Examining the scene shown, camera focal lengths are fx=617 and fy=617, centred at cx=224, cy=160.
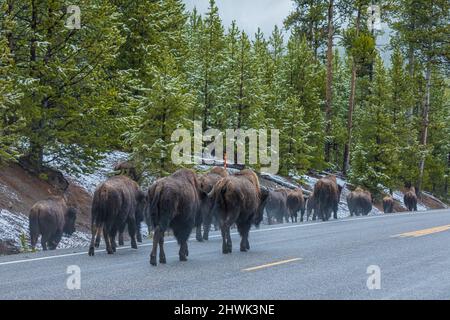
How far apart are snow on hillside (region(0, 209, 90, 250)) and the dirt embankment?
534 millimetres

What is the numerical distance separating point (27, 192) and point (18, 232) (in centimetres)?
382

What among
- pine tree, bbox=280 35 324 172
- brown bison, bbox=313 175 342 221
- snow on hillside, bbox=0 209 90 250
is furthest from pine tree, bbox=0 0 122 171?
pine tree, bbox=280 35 324 172

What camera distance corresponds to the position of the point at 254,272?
9.05 meters

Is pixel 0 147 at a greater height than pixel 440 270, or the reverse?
pixel 0 147

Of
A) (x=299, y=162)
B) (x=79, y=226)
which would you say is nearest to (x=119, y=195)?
(x=79, y=226)

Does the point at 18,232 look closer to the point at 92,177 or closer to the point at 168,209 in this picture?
Answer: the point at 168,209

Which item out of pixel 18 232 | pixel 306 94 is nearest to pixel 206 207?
pixel 18 232

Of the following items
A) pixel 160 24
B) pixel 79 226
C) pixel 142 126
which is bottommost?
pixel 79 226

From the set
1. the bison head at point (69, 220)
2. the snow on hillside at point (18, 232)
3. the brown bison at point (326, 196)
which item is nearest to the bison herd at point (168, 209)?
the bison head at point (69, 220)

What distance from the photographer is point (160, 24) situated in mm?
28625
